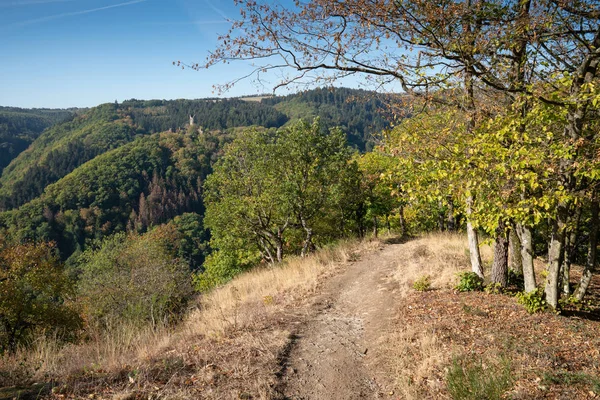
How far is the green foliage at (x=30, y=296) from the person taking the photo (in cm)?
1661

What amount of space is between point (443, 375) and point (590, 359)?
91.6 inches

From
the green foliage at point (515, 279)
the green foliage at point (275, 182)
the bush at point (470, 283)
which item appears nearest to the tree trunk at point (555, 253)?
the bush at point (470, 283)

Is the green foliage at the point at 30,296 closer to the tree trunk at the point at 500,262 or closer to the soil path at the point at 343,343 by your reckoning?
the soil path at the point at 343,343

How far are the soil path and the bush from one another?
1.65m

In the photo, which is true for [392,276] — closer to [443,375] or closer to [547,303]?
[547,303]

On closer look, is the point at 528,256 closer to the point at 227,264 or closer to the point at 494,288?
the point at 494,288

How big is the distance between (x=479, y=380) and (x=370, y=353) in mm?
2305

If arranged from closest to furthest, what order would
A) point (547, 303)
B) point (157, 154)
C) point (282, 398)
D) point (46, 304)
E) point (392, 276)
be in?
point (282, 398), point (547, 303), point (392, 276), point (46, 304), point (157, 154)

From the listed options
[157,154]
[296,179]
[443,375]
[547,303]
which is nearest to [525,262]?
[547,303]

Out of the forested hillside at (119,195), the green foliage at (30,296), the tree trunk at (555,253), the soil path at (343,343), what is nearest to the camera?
the soil path at (343,343)

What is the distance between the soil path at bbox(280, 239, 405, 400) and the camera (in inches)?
215

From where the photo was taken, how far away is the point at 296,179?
19.3 metres

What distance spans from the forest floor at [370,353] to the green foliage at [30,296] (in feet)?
42.4

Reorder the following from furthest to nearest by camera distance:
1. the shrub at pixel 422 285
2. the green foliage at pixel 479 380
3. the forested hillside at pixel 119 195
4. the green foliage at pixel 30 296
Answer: the forested hillside at pixel 119 195, the green foliage at pixel 30 296, the shrub at pixel 422 285, the green foliage at pixel 479 380
